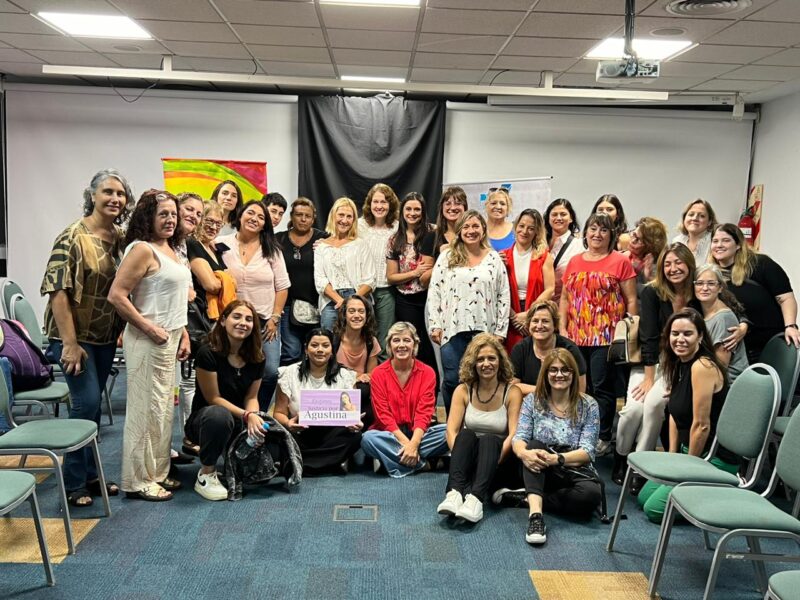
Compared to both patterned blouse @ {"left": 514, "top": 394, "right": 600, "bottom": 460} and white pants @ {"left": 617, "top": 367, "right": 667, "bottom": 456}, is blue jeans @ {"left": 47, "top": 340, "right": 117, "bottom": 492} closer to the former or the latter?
patterned blouse @ {"left": 514, "top": 394, "right": 600, "bottom": 460}

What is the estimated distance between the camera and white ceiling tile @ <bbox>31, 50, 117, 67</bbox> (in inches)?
206

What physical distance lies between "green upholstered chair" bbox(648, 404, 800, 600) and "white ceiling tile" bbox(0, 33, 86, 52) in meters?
4.93

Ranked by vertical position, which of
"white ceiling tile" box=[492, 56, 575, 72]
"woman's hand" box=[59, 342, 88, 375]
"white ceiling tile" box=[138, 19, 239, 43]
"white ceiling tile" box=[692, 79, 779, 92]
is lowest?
"woman's hand" box=[59, 342, 88, 375]

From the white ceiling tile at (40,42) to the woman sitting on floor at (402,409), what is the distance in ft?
11.0

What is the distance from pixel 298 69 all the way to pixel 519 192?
231cm

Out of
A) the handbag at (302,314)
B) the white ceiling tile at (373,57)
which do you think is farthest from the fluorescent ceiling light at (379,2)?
the handbag at (302,314)

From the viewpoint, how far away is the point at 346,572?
2492 millimetres

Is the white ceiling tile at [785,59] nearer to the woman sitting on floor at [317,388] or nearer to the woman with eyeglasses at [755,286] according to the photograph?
the woman with eyeglasses at [755,286]

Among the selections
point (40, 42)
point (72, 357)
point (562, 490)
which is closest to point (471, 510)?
point (562, 490)

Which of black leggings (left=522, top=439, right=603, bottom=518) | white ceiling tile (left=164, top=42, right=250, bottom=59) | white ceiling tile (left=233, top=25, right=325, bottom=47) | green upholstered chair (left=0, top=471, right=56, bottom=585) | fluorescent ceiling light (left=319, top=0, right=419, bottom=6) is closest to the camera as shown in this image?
green upholstered chair (left=0, top=471, right=56, bottom=585)

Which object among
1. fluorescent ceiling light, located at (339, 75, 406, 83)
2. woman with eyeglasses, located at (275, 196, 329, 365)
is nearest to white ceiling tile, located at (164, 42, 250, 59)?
fluorescent ceiling light, located at (339, 75, 406, 83)

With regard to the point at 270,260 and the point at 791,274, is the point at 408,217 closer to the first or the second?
the point at 270,260

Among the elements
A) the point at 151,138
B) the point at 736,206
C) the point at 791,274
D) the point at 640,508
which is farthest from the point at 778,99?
the point at 151,138

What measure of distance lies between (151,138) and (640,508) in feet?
17.8
